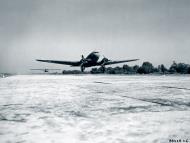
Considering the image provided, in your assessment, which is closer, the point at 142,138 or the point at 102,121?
the point at 142,138

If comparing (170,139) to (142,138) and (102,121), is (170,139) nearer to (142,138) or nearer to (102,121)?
(142,138)

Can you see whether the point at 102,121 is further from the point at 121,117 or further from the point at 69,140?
the point at 69,140

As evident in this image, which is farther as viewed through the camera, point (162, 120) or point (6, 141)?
point (162, 120)

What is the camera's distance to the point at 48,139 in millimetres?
2990

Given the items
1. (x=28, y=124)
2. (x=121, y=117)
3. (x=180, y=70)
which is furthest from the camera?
(x=180, y=70)

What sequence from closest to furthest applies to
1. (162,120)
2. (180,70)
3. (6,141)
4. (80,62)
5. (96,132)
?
(6,141) < (96,132) < (162,120) < (80,62) < (180,70)

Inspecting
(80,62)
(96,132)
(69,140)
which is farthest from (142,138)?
(80,62)

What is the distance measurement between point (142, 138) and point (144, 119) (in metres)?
1.31

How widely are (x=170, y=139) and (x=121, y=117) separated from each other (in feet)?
5.34

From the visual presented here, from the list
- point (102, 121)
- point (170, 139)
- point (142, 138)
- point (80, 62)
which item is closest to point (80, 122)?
point (102, 121)

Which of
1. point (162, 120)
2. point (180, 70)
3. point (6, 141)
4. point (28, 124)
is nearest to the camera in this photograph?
point (6, 141)

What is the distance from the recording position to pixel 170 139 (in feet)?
9.71

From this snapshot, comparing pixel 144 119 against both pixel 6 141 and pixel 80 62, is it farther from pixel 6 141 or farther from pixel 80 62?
pixel 80 62

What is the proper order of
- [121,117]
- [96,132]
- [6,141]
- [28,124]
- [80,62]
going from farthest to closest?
1. [80,62]
2. [121,117]
3. [28,124]
4. [96,132]
5. [6,141]
